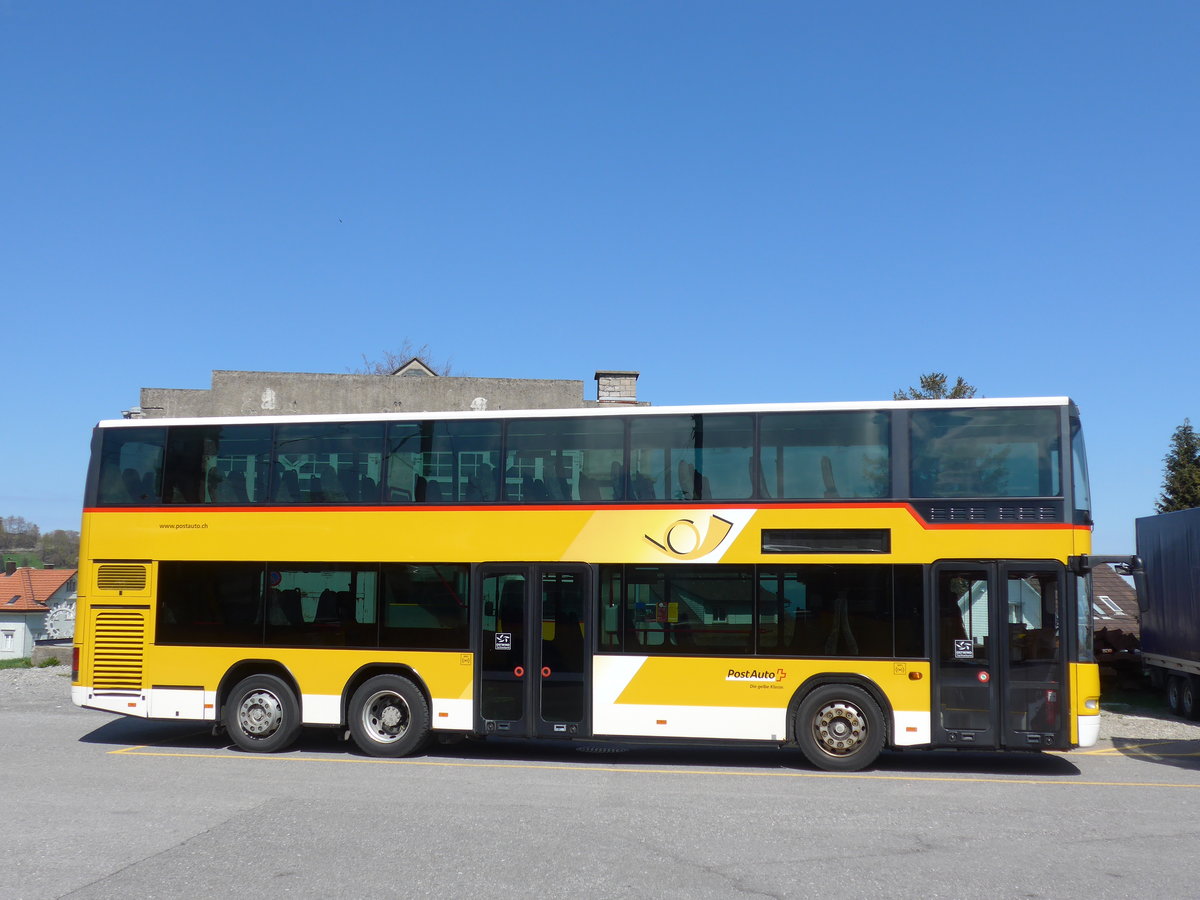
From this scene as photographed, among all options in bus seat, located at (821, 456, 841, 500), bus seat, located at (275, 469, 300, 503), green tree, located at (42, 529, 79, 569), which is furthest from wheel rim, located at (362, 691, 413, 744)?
green tree, located at (42, 529, 79, 569)

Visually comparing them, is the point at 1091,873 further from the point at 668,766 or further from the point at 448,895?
the point at 668,766

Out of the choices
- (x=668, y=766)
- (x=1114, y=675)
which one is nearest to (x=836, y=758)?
(x=668, y=766)

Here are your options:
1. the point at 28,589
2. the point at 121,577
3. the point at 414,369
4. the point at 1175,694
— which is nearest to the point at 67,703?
the point at 121,577

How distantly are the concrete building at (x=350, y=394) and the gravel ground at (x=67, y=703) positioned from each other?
9.03 metres

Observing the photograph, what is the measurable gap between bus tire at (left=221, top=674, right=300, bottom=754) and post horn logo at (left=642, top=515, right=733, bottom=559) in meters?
5.19

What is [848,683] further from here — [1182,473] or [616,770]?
[1182,473]

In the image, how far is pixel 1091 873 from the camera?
757 centimetres

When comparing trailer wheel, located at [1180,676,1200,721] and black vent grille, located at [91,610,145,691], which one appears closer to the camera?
black vent grille, located at [91,610,145,691]

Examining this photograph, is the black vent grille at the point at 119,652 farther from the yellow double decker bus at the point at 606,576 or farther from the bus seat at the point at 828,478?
the bus seat at the point at 828,478

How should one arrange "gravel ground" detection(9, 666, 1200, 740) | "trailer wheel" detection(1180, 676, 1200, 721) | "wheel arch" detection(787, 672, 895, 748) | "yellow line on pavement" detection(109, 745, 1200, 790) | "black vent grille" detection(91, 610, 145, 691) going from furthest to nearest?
"trailer wheel" detection(1180, 676, 1200, 721) → "gravel ground" detection(9, 666, 1200, 740) → "black vent grille" detection(91, 610, 145, 691) → "wheel arch" detection(787, 672, 895, 748) → "yellow line on pavement" detection(109, 745, 1200, 790)

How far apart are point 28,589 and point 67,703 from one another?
79.6 meters

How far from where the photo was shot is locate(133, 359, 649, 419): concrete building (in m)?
31.7

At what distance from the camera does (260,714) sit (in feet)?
44.7

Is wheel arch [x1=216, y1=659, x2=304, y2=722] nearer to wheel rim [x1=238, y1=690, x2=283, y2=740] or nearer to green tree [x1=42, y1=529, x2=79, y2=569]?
wheel rim [x1=238, y1=690, x2=283, y2=740]
